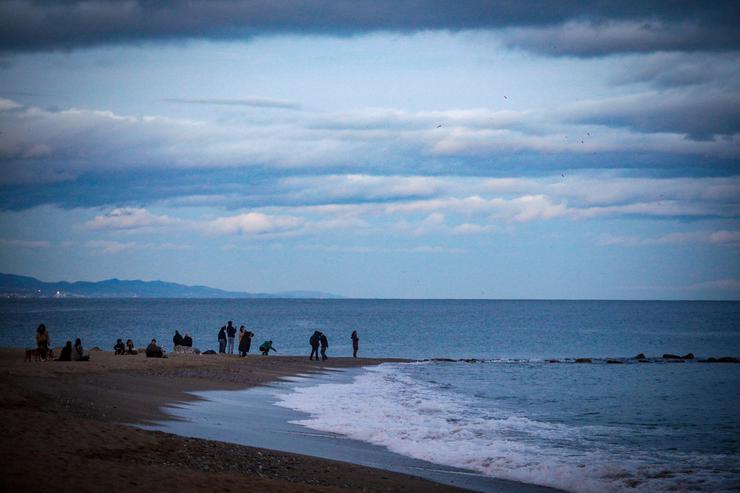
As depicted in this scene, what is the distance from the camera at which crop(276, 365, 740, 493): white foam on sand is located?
58.2ft

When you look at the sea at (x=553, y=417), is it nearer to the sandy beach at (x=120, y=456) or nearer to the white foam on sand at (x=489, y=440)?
the white foam on sand at (x=489, y=440)

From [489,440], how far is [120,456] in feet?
36.5

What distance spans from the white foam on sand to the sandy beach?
10.3 ft

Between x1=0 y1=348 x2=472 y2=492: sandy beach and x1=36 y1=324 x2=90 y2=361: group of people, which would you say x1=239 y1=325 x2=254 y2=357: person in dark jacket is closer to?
x1=36 y1=324 x2=90 y2=361: group of people

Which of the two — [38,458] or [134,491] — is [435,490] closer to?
[134,491]

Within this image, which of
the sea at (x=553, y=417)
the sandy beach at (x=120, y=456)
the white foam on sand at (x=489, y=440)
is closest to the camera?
the sandy beach at (x=120, y=456)

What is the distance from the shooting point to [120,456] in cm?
1462

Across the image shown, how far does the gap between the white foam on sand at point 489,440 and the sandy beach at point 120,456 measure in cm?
314

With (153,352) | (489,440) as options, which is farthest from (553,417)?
(153,352)

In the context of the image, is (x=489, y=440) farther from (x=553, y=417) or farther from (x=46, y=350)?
(x=46, y=350)

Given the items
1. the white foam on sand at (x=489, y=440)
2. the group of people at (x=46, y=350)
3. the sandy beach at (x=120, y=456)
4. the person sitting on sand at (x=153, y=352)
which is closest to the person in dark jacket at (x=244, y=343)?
the person sitting on sand at (x=153, y=352)

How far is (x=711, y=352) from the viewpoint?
230 feet

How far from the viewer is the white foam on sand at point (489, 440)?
17734 mm

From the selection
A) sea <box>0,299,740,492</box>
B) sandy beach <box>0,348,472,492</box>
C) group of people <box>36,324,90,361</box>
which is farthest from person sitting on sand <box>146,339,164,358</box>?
sandy beach <box>0,348,472,492</box>
